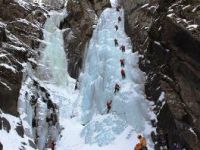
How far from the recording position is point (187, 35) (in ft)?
98.6

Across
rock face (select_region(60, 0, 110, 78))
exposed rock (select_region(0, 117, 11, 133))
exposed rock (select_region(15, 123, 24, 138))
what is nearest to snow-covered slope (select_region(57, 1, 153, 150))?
rock face (select_region(60, 0, 110, 78))

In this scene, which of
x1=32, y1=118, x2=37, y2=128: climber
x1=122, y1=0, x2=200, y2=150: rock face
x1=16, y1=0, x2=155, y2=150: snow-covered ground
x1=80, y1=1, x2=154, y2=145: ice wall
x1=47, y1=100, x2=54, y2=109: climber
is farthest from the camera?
x1=47, y1=100, x2=54, y2=109: climber

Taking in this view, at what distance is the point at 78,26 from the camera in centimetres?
5266

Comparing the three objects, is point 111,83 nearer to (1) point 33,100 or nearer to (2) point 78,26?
(1) point 33,100

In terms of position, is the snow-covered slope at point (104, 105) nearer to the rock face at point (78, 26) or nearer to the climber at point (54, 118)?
the climber at point (54, 118)

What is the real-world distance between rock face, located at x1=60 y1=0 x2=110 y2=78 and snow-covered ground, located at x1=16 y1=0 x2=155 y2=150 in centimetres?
92

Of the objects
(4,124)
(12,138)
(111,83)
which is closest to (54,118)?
(111,83)

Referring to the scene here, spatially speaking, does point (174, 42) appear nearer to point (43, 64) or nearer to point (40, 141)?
point (40, 141)

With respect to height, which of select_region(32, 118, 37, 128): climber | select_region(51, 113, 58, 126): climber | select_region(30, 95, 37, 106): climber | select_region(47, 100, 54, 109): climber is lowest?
select_region(51, 113, 58, 126): climber

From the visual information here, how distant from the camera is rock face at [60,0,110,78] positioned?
4938 centimetres

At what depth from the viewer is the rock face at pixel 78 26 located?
49375 millimetres

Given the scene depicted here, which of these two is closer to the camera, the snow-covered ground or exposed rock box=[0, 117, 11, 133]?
exposed rock box=[0, 117, 11, 133]

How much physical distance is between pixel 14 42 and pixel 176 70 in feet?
45.6

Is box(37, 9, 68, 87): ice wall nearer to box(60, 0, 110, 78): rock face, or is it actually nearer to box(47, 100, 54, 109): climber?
box(60, 0, 110, 78): rock face
